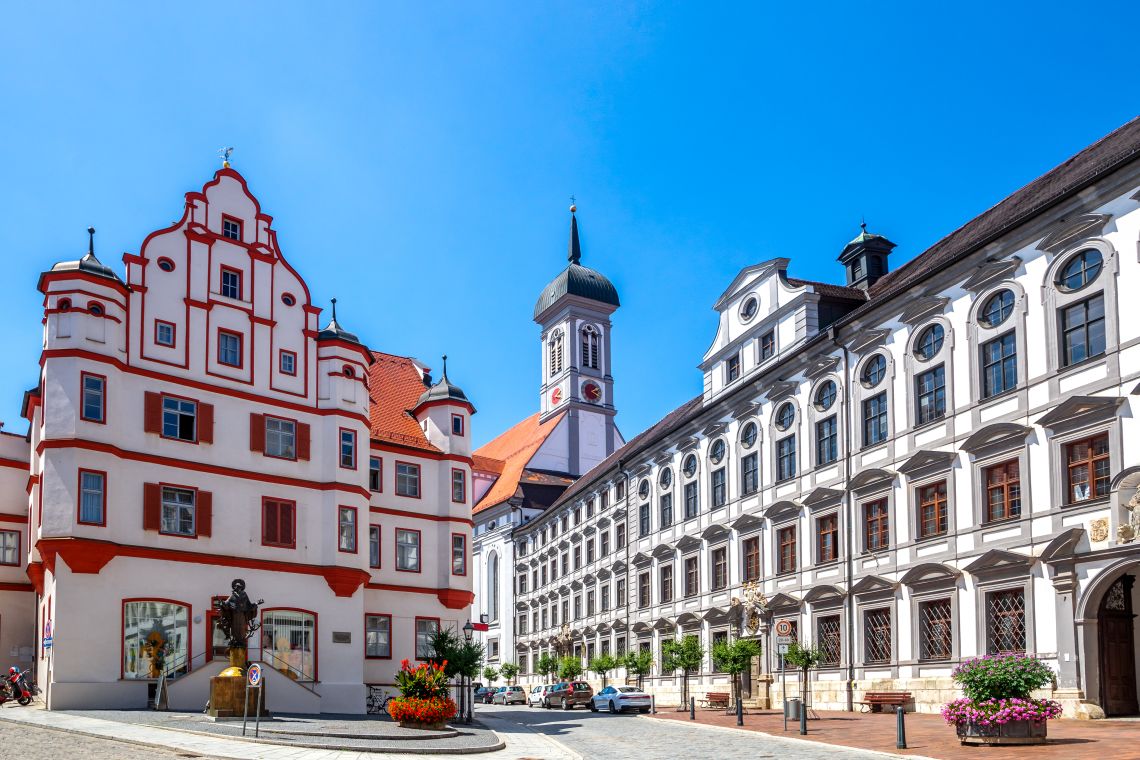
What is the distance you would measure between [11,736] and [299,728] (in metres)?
6.37

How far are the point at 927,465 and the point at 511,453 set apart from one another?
66.8 meters

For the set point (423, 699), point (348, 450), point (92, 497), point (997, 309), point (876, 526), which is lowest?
point (423, 699)

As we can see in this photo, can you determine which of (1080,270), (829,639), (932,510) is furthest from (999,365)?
(829,639)

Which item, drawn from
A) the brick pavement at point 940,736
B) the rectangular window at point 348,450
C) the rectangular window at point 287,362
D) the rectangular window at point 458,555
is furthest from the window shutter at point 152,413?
the brick pavement at point 940,736

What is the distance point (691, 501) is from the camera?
53.3 metres

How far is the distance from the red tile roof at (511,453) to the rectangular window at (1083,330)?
58179mm

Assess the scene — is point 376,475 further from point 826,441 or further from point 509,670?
point 509,670

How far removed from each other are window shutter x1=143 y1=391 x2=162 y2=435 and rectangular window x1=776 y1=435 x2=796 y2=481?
22356 millimetres

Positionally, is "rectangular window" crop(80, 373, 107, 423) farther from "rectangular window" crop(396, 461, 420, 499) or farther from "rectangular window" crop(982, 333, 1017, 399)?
"rectangular window" crop(982, 333, 1017, 399)

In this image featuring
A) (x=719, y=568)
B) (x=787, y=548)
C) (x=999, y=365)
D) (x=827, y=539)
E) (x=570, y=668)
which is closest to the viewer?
(x=999, y=365)

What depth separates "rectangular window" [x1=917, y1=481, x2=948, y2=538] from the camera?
35156mm

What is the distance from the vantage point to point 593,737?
1206 inches

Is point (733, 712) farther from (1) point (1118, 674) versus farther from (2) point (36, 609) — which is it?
(2) point (36, 609)

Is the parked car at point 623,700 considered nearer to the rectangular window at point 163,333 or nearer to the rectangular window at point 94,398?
the rectangular window at point 163,333
